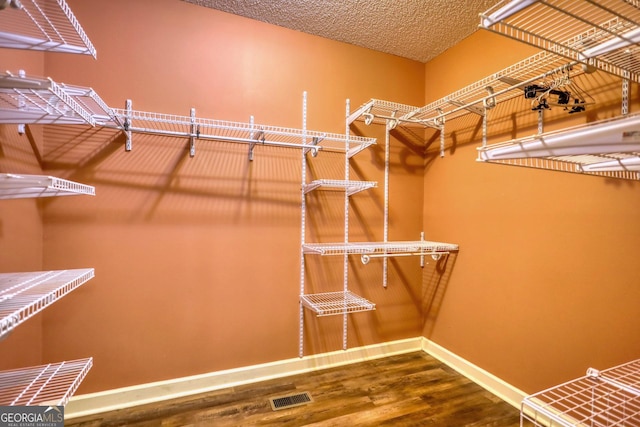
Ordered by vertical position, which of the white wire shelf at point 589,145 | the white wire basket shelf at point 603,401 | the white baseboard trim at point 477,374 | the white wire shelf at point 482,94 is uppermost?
the white wire shelf at point 482,94

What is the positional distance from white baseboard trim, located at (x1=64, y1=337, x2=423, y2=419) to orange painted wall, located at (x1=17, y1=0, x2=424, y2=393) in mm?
48

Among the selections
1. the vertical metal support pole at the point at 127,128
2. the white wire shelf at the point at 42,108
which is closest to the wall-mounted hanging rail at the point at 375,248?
the vertical metal support pole at the point at 127,128

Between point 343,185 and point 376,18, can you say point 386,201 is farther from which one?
point 376,18

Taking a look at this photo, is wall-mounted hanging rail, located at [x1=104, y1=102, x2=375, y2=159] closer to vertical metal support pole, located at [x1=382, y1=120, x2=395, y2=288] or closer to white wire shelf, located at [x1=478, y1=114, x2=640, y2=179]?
vertical metal support pole, located at [x1=382, y1=120, x2=395, y2=288]

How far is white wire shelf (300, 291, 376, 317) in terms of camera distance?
193cm

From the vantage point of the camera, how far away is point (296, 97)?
2.14m

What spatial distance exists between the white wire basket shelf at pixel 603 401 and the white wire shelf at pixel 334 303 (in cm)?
97

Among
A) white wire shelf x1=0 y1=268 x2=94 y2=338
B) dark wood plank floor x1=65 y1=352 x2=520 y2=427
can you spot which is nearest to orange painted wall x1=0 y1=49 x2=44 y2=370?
white wire shelf x1=0 y1=268 x2=94 y2=338

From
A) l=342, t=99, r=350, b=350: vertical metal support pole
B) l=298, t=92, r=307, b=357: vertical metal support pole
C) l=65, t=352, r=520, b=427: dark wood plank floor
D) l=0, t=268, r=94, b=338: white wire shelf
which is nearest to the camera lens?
l=0, t=268, r=94, b=338: white wire shelf

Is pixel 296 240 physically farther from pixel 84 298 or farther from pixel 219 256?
pixel 84 298

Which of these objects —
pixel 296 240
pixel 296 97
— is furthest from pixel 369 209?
pixel 296 97

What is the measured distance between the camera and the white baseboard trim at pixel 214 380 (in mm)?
1687

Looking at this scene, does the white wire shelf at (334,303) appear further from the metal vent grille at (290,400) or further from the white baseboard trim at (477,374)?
the white baseboard trim at (477,374)

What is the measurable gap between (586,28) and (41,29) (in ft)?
7.28
